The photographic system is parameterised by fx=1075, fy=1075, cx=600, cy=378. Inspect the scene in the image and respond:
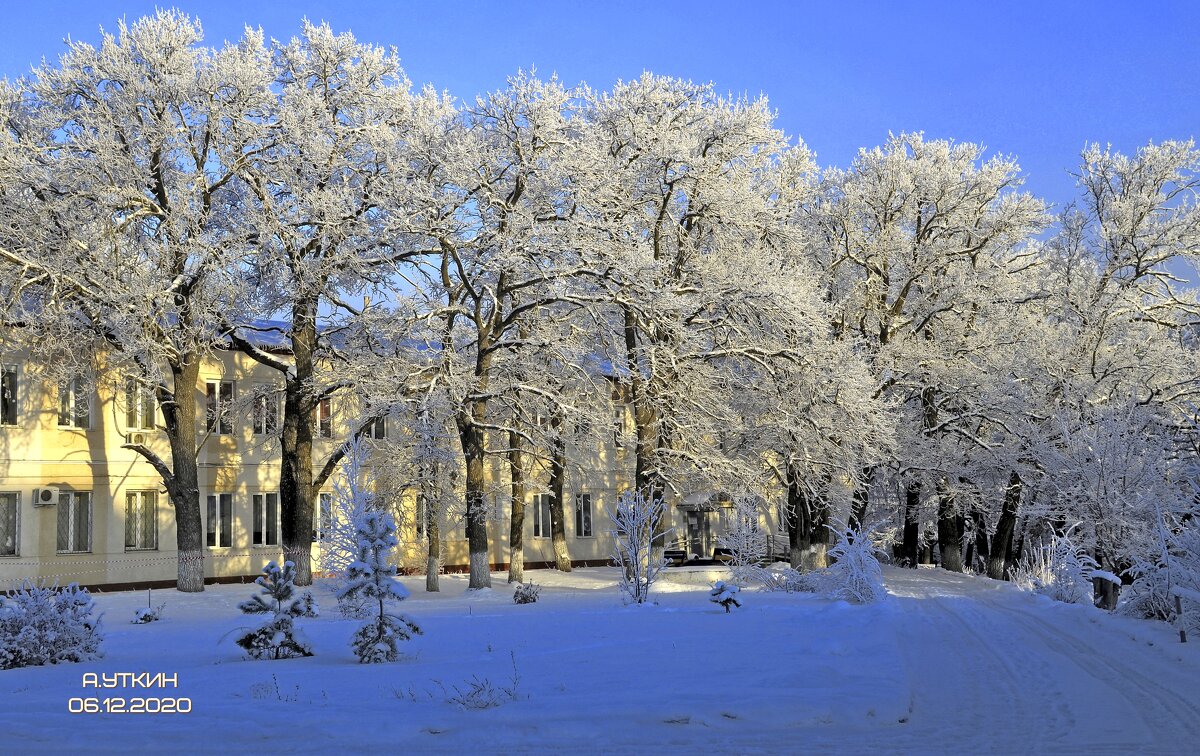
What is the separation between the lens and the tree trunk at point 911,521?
37.7 m

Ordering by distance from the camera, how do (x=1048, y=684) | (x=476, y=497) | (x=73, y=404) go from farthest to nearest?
(x=73, y=404) → (x=476, y=497) → (x=1048, y=684)

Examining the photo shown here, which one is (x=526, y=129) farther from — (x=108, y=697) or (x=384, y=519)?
(x=108, y=697)

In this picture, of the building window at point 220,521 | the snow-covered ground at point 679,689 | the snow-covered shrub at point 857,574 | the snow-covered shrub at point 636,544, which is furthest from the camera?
the building window at point 220,521

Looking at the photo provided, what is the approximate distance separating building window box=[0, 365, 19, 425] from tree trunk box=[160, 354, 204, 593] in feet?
17.3

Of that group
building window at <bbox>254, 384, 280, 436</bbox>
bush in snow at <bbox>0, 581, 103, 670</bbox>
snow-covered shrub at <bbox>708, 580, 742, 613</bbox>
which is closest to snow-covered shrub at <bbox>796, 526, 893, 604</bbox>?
snow-covered shrub at <bbox>708, 580, 742, 613</bbox>

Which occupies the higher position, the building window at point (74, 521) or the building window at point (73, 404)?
the building window at point (73, 404)

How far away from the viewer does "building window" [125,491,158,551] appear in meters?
31.2

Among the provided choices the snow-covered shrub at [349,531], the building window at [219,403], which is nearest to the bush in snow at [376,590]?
the snow-covered shrub at [349,531]

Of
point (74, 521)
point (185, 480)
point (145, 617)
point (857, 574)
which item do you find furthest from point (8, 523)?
point (857, 574)

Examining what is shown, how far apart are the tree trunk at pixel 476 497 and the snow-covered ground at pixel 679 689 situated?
828 cm

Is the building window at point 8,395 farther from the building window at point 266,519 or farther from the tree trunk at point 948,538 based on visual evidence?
the tree trunk at point 948,538

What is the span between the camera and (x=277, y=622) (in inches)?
531

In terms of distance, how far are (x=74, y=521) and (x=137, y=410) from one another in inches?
139

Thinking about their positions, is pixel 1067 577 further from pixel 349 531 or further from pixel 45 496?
pixel 45 496
